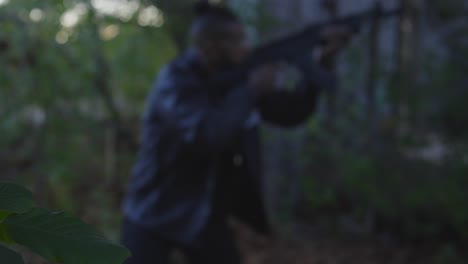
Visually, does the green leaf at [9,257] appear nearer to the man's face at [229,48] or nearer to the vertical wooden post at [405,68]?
the man's face at [229,48]

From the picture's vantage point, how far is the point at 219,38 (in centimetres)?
250

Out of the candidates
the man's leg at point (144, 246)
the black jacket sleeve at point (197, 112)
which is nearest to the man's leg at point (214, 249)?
the man's leg at point (144, 246)

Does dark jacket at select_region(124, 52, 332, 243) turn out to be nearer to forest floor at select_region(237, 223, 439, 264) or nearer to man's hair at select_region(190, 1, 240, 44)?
man's hair at select_region(190, 1, 240, 44)

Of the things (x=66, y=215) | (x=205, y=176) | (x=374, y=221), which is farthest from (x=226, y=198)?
(x=374, y=221)

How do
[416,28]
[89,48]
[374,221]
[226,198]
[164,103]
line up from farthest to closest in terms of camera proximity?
[374,221], [416,28], [89,48], [226,198], [164,103]

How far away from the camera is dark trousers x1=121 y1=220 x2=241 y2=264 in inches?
96.0

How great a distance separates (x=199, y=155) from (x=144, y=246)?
0.49 metres

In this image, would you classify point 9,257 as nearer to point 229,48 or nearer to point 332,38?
point 229,48

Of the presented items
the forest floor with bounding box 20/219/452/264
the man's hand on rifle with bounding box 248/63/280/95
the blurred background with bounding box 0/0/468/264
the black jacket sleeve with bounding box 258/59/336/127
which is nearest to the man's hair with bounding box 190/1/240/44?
the man's hand on rifle with bounding box 248/63/280/95

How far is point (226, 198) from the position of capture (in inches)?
104

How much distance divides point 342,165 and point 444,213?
915 mm

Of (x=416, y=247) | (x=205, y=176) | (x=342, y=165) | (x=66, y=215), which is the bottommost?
(x=416, y=247)

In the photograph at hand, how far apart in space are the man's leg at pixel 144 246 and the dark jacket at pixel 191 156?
A: 4 cm

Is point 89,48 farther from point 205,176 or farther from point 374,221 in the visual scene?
point 374,221
